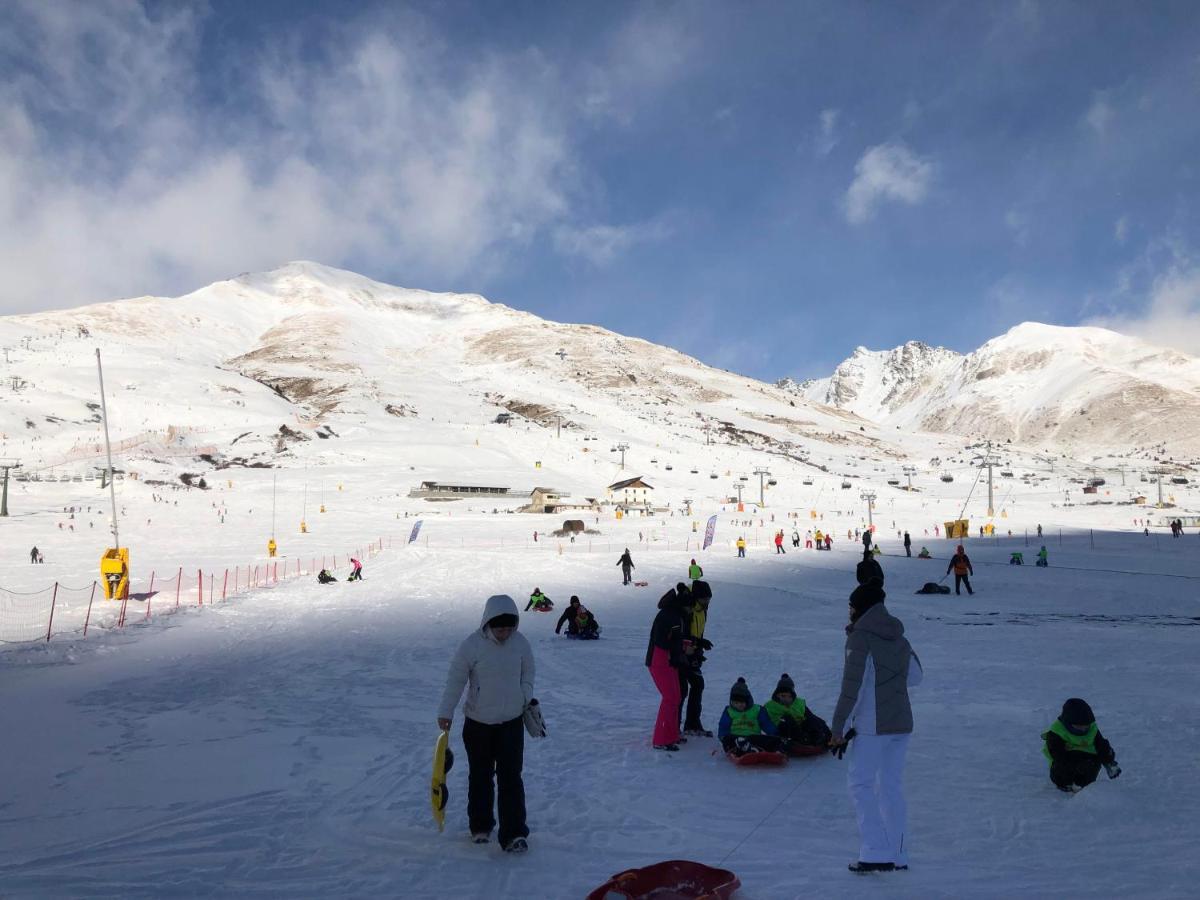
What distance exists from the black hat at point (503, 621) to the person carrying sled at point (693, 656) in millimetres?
3018

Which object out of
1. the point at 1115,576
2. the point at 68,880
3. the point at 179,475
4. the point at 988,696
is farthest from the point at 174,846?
the point at 179,475

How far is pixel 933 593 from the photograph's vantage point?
22.9m

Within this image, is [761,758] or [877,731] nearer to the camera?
[877,731]

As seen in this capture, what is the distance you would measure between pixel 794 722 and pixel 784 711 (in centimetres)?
14

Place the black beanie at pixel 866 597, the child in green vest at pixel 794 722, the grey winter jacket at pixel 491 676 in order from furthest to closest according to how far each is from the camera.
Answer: the child in green vest at pixel 794 722
the grey winter jacket at pixel 491 676
the black beanie at pixel 866 597

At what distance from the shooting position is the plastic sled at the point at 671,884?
4.13 metres

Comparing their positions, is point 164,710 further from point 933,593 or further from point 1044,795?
point 933,593

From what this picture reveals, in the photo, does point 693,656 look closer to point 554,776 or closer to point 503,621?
point 554,776

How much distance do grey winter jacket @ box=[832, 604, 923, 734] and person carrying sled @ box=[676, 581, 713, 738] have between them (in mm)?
2881

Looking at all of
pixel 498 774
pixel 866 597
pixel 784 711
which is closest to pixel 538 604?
pixel 784 711

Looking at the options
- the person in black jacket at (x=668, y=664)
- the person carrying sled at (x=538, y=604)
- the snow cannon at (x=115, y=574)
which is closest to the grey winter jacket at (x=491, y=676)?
the person in black jacket at (x=668, y=664)

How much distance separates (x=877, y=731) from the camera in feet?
15.6

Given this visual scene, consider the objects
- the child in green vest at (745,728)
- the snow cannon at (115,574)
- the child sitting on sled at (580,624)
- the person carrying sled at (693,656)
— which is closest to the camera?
the child in green vest at (745,728)

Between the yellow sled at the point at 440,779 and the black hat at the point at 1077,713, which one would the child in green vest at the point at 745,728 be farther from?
the yellow sled at the point at 440,779
